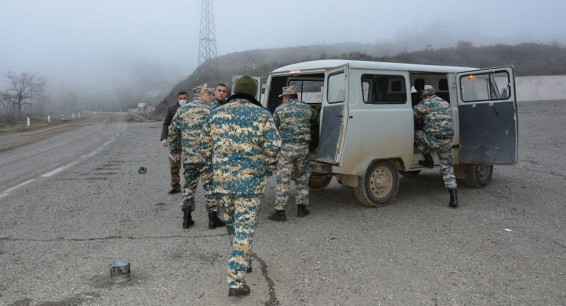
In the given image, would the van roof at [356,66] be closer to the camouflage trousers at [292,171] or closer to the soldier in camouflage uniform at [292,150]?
the soldier in camouflage uniform at [292,150]

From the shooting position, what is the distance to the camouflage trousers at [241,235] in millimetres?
3449

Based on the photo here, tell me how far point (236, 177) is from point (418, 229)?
3021 mm

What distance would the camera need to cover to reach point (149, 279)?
3902 mm

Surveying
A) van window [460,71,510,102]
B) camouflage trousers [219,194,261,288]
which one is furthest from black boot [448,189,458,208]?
camouflage trousers [219,194,261,288]

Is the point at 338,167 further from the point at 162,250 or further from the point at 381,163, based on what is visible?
the point at 162,250

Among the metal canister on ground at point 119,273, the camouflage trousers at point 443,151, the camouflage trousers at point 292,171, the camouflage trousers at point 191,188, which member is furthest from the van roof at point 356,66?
the metal canister on ground at point 119,273

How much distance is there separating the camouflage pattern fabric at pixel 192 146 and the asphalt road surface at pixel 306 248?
0.44 metres

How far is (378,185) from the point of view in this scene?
6.54 m

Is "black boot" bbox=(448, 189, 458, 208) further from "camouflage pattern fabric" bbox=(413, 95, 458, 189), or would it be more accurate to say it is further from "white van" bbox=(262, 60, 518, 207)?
"white van" bbox=(262, 60, 518, 207)

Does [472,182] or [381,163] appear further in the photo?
[472,182]

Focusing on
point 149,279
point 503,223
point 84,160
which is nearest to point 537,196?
point 503,223

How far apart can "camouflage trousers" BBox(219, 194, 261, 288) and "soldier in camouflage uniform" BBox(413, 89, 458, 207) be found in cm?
397

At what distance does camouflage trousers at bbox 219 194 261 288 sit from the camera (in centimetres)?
345

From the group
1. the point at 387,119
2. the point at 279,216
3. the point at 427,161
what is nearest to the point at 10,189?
the point at 279,216
